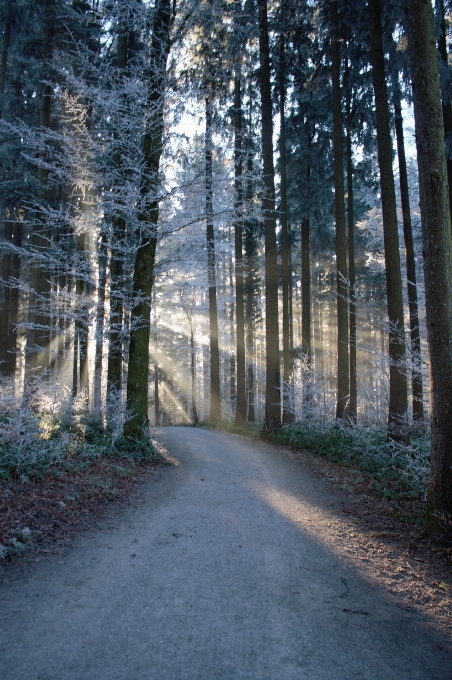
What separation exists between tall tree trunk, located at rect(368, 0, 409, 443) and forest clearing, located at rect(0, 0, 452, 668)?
0.15 feet

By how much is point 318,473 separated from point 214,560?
565 cm

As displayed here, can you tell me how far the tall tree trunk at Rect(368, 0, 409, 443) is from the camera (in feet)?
31.4

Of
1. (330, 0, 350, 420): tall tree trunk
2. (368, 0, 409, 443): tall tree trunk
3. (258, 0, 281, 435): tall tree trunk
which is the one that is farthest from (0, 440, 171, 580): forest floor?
(330, 0, 350, 420): tall tree trunk

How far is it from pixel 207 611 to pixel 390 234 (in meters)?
8.97

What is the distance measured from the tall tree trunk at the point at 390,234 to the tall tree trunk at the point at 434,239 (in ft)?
14.0

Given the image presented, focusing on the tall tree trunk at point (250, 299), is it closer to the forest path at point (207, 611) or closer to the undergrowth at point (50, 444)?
the undergrowth at point (50, 444)

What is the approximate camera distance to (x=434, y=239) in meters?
5.32

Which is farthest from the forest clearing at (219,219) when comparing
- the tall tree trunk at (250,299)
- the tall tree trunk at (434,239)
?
the tall tree trunk at (250,299)

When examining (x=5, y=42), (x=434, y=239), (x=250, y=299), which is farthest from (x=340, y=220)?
(x=5, y=42)

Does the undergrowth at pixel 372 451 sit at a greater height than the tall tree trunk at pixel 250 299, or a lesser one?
lesser

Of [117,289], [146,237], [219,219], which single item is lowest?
[117,289]

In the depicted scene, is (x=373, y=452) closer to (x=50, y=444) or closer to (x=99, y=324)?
(x=50, y=444)

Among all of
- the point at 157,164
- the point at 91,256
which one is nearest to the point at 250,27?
the point at 157,164

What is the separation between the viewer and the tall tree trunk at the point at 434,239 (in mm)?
5191
